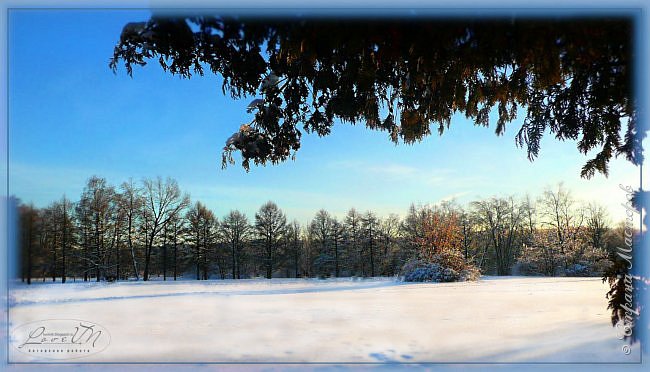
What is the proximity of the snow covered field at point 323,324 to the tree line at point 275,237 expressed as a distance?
31 cm

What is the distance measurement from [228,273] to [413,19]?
357cm

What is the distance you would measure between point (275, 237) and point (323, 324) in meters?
1.74

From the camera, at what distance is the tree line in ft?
10.6

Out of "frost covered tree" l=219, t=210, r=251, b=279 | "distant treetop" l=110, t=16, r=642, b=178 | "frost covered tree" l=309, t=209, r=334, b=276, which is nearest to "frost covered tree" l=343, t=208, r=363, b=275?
"frost covered tree" l=309, t=209, r=334, b=276

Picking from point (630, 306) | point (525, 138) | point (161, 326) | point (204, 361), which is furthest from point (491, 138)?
point (161, 326)

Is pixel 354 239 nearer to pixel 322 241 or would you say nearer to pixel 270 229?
pixel 322 241

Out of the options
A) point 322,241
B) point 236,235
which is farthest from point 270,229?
point 322,241

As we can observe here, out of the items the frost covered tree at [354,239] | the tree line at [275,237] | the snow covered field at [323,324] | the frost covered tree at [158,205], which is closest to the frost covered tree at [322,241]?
the tree line at [275,237]

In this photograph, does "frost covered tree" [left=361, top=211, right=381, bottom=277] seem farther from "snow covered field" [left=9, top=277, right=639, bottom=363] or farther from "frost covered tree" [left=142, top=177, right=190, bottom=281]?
"frost covered tree" [left=142, top=177, right=190, bottom=281]

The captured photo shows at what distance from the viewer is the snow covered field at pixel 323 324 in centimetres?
255

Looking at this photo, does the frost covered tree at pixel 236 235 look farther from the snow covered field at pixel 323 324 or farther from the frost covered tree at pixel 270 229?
the snow covered field at pixel 323 324

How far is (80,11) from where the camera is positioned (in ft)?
8.84

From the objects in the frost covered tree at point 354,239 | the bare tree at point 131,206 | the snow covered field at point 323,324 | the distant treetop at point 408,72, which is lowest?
the snow covered field at point 323,324

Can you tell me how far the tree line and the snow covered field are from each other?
12.1 inches
